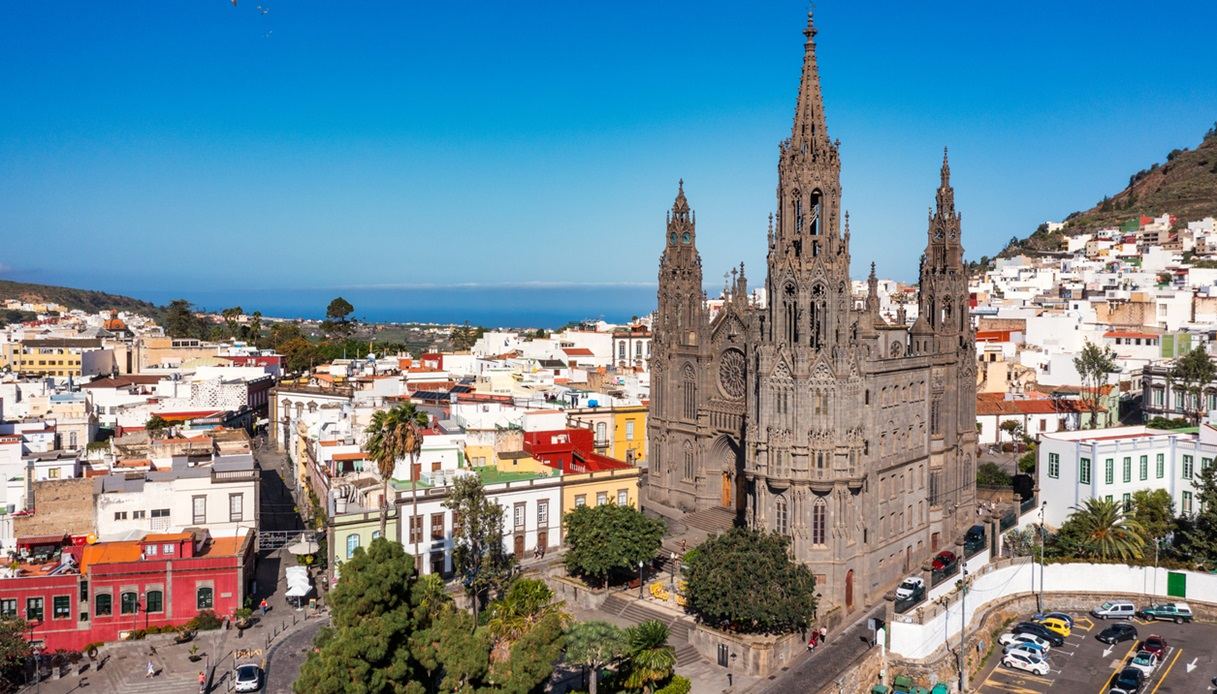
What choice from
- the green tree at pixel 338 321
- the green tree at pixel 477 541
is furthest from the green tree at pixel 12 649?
the green tree at pixel 338 321

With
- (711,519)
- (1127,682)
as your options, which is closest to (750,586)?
(1127,682)

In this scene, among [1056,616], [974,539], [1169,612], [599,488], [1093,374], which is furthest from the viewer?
[1093,374]

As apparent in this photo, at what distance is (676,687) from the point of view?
35.0m

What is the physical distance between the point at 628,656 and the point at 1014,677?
1671cm

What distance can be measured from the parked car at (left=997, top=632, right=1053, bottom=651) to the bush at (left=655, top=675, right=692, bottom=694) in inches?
596

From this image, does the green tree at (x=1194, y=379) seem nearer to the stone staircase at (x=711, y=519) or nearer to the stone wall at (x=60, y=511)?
the stone staircase at (x=711, y=519)

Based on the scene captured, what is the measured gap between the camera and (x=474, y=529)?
4319 centimetres

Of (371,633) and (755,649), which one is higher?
(371,633)

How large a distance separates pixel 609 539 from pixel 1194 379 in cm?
4503

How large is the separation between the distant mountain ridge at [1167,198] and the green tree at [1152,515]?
127349mm

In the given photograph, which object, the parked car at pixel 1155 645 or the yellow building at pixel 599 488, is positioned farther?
the yellow building at pixel 599 488

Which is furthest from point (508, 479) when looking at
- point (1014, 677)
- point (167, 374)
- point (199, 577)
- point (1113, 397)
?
point (167, 374)

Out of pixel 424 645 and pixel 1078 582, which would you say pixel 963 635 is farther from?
pixel 424 645

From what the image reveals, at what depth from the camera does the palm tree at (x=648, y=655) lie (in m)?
33.6
